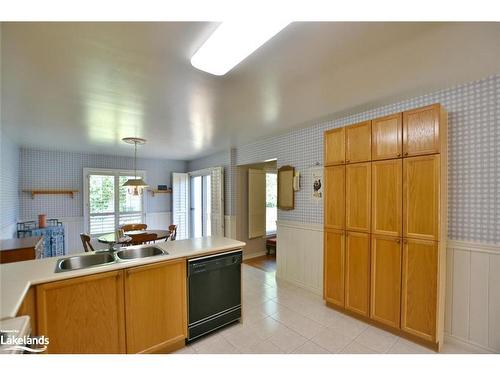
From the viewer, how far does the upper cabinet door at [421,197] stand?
6.26 ft

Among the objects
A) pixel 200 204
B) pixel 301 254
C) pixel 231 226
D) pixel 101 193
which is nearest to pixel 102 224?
pixel 101 193

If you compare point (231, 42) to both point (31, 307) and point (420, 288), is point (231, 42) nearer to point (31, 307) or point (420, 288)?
point (31, 307)

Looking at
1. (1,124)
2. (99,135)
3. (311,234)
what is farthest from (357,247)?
(1,124)

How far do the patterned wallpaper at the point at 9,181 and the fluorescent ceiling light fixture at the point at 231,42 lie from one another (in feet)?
12.2

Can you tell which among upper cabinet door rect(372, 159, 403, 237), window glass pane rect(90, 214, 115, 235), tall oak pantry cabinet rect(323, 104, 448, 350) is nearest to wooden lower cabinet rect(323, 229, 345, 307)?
tall oak pantry cabinet rect(323, 104, 448, 350)

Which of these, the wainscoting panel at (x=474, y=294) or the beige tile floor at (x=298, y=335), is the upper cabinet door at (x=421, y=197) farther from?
the beige tile floor at (x=298, y=335)

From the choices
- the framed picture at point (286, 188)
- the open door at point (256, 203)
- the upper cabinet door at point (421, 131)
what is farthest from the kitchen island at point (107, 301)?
the open door at point (256, 203)

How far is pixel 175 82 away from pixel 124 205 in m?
4.78

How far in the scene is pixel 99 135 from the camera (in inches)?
144

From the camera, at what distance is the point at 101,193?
18.0 ft

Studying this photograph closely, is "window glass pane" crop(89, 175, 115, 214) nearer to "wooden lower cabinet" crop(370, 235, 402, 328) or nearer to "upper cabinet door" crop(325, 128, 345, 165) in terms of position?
"upper cabinet door" crop(325, 128, 345, 165)

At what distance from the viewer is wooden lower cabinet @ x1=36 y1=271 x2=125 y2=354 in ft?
4.84

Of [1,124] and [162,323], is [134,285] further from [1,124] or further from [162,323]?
[1,124]

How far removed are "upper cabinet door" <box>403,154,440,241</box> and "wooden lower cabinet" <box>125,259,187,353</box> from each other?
2.09 m
